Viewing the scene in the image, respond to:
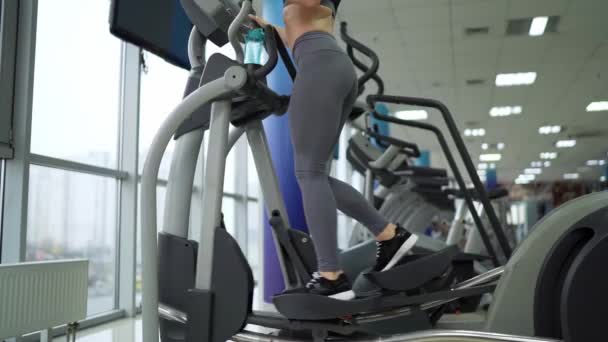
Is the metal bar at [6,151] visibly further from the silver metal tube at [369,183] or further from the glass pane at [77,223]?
the silver metal tube at [369,183]

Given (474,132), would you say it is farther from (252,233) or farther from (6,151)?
(6,151)

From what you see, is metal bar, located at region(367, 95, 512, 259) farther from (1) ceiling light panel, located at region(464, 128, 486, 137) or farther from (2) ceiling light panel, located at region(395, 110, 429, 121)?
(1) ceiling light panel, located at region(464, 128, 486, 137)

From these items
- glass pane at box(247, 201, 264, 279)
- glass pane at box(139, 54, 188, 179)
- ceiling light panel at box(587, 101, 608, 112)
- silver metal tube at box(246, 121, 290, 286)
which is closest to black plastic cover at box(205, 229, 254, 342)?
silver metal tube at box(246, 121, 290, 286)

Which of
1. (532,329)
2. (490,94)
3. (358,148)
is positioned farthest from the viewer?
(490,94)

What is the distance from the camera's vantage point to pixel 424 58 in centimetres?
662

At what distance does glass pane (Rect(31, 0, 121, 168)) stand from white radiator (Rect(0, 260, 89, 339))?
0.94 meters

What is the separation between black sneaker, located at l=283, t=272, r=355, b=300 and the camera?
1424 mm

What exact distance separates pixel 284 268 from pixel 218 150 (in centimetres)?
52

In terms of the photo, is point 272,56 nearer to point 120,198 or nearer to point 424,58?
point 120,198

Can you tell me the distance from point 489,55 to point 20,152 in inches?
229

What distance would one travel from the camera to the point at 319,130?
1.53 metres

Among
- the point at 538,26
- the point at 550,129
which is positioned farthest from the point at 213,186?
the point at 550,129

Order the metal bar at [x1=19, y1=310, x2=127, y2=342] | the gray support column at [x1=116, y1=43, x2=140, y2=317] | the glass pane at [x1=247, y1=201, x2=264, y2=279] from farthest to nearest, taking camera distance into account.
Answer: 1. the glass pane at [x1=247, y1=201, x2=264, y2=279]
2. the gray support column at [x1=116, y1=43, x2=140, y2=317]
3. the metal bar at [x1=19, y1=310, x2=127, y2=342]

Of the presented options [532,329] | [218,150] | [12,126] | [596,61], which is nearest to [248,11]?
[218,150]
